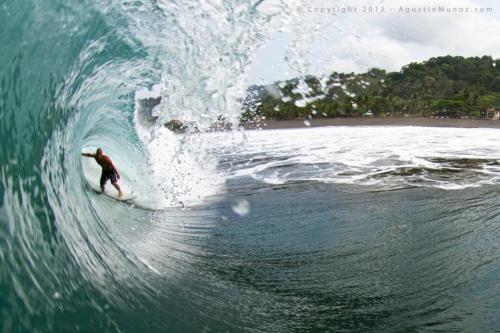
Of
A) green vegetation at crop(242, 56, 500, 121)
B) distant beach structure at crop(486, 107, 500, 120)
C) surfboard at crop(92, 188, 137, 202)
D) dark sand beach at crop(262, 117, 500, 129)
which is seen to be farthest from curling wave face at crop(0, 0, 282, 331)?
distant beach structure at crop(486, 107, 500, 120)

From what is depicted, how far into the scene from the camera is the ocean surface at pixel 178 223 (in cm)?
477

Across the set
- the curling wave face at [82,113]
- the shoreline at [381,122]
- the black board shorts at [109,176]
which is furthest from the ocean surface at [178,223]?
the shoreline at [381,122]

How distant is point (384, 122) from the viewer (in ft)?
207

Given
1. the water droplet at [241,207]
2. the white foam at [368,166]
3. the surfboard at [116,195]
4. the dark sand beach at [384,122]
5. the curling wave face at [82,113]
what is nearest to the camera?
the curling wave face at [82,113]

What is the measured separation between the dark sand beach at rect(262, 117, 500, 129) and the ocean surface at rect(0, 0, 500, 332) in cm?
4897

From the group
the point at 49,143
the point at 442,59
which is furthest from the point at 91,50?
the point at 442,59

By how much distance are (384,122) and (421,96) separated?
23.7 meters

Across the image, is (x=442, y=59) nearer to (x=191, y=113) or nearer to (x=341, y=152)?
(x=341, y=152)

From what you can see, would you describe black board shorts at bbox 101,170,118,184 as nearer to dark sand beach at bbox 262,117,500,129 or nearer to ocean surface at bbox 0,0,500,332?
ocean surface at bbox 0,0,500,332

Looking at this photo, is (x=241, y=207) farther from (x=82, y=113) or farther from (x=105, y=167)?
(x=82, y=113)

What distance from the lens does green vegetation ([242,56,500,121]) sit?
213ft

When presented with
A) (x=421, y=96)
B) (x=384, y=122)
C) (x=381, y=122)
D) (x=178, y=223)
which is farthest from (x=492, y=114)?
(x=178, y=223)

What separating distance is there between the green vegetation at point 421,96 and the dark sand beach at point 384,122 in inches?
44.5

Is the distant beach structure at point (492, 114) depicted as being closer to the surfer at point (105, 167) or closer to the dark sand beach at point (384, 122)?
the dark sand beach at point (384, 122)
